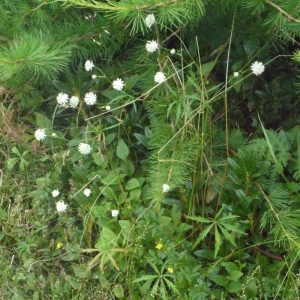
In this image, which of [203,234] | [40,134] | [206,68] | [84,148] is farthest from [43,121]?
[203,234]

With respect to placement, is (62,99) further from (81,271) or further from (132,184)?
(81,271)

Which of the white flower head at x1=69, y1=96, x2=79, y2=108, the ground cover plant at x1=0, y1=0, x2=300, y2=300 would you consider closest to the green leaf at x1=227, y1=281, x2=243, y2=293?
the ground cover plant at x1=0, y1=0, x2=300, y2=300

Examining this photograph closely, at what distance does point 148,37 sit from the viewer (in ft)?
9.46

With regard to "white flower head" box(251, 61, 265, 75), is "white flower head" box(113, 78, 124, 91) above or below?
below

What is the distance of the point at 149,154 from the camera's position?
2801mm

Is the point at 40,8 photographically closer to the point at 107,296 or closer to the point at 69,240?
the point at 69,240

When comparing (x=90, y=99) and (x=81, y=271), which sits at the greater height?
(x=90, y=99)

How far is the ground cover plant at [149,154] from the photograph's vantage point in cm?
241

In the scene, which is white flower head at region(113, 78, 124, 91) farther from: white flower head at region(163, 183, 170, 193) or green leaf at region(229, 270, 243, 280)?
green leaf at region(229, 270, 243, 280)

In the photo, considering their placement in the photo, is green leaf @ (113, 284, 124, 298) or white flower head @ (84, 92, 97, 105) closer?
green leaf @ (113, 284, 124, 298)

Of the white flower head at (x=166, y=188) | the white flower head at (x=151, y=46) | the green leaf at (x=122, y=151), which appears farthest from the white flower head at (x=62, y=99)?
the white flower head at (x=166, y=188)

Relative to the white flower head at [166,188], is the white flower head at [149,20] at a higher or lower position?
higher

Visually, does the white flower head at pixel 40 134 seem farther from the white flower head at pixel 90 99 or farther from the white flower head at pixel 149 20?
the white flower head at pixel 149 20

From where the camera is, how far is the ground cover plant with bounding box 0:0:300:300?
7.91 ft
